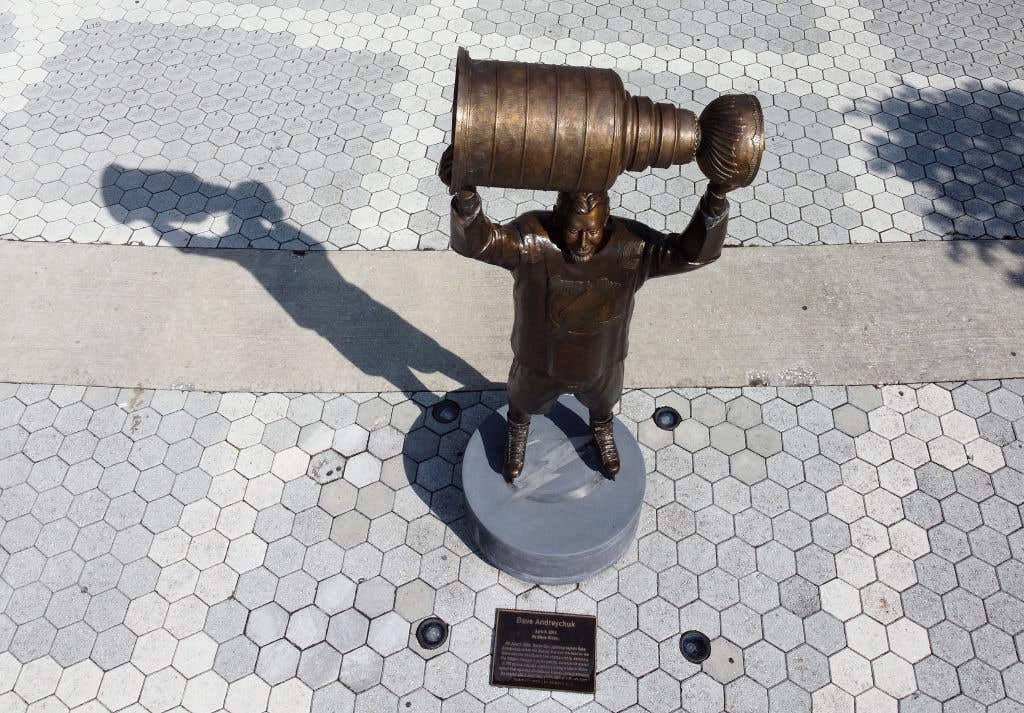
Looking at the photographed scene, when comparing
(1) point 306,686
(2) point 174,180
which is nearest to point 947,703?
(1) point 306,686

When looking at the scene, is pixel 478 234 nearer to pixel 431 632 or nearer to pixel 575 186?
pixel 575 186

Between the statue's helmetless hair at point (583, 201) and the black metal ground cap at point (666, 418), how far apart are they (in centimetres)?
291

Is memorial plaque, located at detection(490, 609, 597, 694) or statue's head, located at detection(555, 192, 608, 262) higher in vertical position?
statue's head, located at detection(555, 192, 608, 262)

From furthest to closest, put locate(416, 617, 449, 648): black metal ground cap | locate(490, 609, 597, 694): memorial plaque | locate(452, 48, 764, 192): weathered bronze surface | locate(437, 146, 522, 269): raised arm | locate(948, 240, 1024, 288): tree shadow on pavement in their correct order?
locate(948, 240, 1024, 288): tree shadow on pavement, locate(416, 617, 449, 648): black metal ground cap, locate(490, 609, 597, 694): memorial plaque, locate(437, 146, 522, 269): raised arm, locate(452, 48, 764, 192): weathered bronze surface

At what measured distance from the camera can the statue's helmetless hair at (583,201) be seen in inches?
136

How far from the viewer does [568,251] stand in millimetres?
3709

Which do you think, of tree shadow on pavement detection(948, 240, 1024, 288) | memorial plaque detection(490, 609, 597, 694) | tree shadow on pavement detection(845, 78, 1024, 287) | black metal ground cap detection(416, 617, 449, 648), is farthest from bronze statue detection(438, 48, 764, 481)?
tree shadow on pavement detection(845, 78, 1024, 287)

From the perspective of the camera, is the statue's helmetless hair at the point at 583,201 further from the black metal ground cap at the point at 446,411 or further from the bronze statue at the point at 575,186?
the black metal ground cap at the point at 446,411

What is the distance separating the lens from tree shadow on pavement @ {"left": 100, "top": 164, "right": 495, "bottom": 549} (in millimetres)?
6004

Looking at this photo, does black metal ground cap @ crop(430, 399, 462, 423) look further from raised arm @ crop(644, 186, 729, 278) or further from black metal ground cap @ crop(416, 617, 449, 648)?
raised arm @ crop(644, 186, 729, 278)

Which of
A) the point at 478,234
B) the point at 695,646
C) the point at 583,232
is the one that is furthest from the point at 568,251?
the point at 695,646

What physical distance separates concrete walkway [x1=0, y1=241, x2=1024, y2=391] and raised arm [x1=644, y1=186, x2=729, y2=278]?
2711 mm

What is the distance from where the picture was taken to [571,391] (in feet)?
15.1

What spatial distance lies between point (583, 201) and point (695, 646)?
3.10 m
